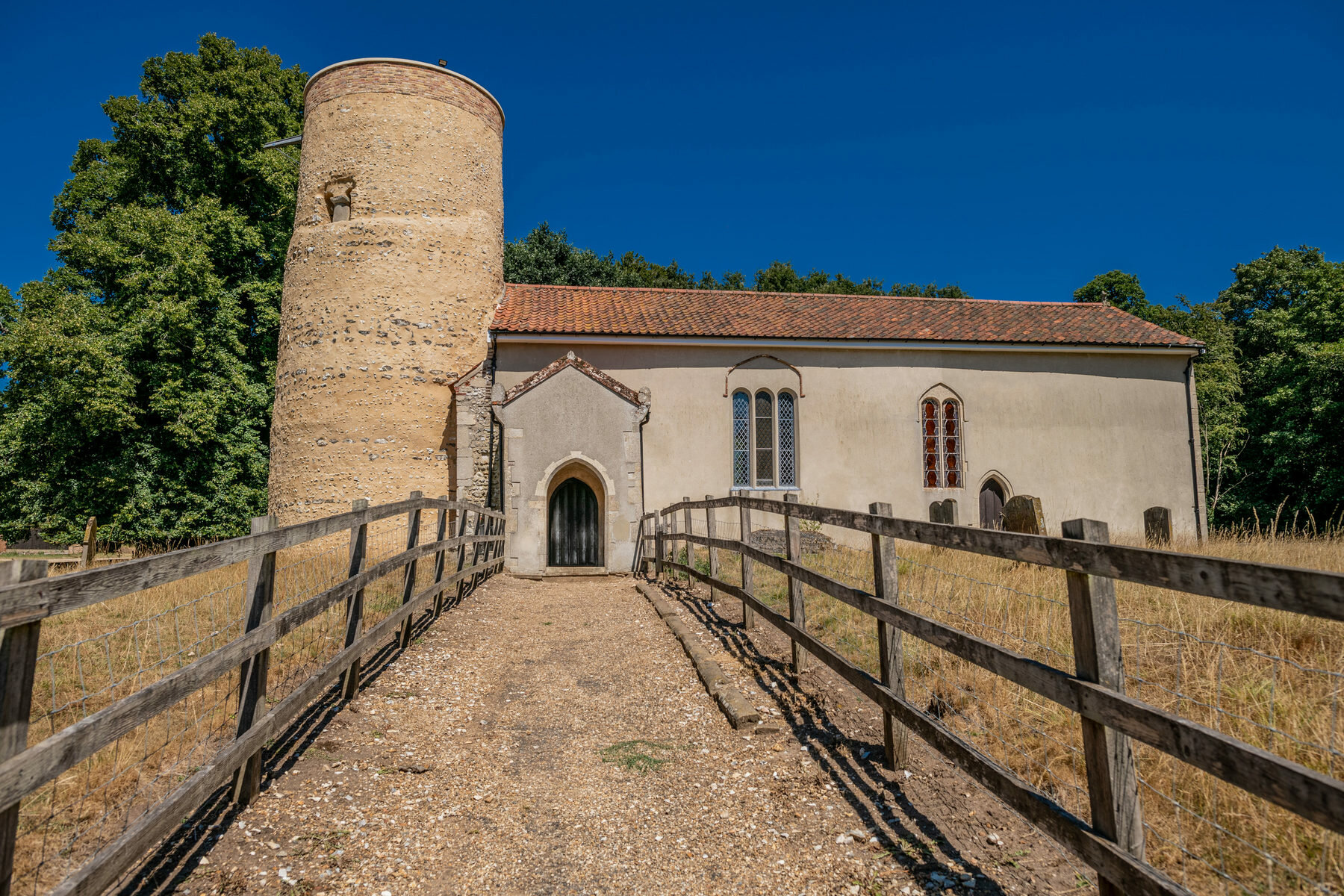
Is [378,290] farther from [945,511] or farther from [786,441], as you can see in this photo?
[945,511]

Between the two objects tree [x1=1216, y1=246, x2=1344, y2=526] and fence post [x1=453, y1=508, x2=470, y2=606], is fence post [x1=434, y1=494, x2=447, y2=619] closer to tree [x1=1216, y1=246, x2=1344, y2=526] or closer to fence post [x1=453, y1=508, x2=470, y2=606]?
fence post [x1=453, y1=508, x2=470, y2=606]

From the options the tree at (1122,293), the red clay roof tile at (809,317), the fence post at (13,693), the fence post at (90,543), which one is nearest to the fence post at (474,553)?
the red clay roof tile at (809,317)

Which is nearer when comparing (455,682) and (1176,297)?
(455,682)

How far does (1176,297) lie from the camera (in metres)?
35.5

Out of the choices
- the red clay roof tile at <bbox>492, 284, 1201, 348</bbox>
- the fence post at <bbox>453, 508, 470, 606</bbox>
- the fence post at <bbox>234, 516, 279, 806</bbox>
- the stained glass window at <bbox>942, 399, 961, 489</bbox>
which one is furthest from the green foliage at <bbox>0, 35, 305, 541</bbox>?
the stained glass window at <bbox>942, 399, 961, 489</bbox>

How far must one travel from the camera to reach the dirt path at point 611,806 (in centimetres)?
314

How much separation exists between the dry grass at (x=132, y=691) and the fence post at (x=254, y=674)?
335 mm

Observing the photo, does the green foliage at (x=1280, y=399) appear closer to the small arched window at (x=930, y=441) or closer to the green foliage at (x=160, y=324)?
the small arched window at (x=930, y=441)

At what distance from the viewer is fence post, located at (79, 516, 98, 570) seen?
54.7ft

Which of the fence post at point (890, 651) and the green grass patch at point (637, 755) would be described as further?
the green grass patch at point (637, 755)

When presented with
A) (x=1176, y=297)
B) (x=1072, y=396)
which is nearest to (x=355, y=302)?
(x=1072, y=396)

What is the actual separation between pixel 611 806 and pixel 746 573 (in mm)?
3640

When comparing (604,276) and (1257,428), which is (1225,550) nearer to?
(1257,428)

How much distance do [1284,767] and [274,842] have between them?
3873 mm
